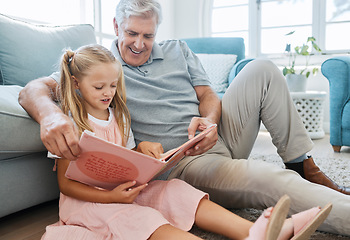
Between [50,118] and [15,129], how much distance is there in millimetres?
243

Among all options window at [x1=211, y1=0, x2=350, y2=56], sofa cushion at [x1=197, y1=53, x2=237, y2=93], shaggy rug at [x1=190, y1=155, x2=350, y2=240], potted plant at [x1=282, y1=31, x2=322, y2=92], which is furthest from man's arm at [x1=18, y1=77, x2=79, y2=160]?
window at [x1=211, y1=0, x2=350, y2=56]

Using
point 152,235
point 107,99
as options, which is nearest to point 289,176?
point 152,235

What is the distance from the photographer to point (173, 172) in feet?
3.90

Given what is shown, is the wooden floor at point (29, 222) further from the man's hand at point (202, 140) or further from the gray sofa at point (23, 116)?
the man's hand at point (202, 140)

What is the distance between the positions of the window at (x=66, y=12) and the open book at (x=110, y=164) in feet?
5.71

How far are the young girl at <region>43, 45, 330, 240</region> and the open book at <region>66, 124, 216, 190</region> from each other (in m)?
0.03

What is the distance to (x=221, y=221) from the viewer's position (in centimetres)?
90

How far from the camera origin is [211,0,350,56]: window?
11.7 ft

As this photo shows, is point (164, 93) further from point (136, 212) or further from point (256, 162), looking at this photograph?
point (136, 212)

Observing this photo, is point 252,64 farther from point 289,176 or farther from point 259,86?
point 289,176

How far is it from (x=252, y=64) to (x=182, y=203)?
0.66m

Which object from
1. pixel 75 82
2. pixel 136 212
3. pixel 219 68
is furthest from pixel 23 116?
pixel 219 68

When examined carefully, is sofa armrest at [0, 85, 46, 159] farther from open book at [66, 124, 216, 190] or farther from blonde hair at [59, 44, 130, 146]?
open book at [66, 124, 216, 190]

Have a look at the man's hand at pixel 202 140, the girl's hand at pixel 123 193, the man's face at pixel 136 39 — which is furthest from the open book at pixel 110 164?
the man's face at pixel 136 39
